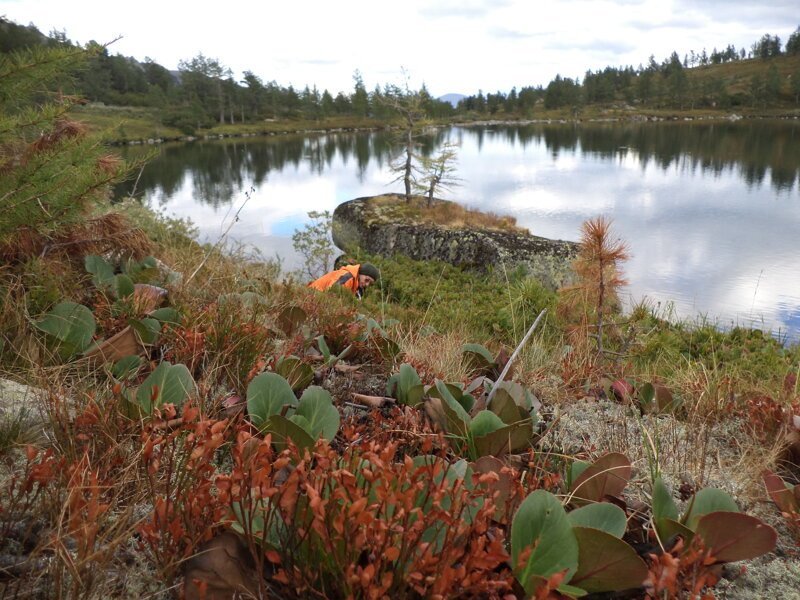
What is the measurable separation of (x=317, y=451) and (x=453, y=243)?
17163 mm

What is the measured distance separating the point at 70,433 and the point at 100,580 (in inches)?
27.0

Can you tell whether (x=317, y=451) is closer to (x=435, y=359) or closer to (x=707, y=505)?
(x=707, y=505)

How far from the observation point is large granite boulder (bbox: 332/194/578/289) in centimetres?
1523

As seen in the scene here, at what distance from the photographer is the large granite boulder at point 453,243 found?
15.2m

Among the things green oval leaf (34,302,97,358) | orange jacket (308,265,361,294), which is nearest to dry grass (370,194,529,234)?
orange jacket (308,265,361,294)

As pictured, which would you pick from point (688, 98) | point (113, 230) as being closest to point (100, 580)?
point (113, 230)

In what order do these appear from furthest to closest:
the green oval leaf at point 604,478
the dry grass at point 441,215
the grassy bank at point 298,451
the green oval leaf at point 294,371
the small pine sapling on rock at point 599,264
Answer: the dry grass at point 441,215 < the small pine sapling on rock at point 599,264 < the green oval leaf at point 294,371 < the green oval leaf at point 604,478 < the grassy bank at point 298,451

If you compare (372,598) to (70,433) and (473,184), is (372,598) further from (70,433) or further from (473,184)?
(473,184)

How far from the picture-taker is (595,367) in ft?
10.9

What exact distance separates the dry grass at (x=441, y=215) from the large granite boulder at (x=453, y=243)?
234 mm

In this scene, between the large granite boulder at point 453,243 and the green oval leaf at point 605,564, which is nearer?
the green oval leaf at point 605,564

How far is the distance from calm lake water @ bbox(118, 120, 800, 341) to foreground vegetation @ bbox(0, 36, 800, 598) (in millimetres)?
1475

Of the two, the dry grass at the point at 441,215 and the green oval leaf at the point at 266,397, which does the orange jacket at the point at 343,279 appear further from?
the dry grass at the point at 441,215

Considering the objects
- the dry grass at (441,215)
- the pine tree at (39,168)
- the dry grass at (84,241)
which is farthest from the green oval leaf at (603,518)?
the dry grass at (441,215)
